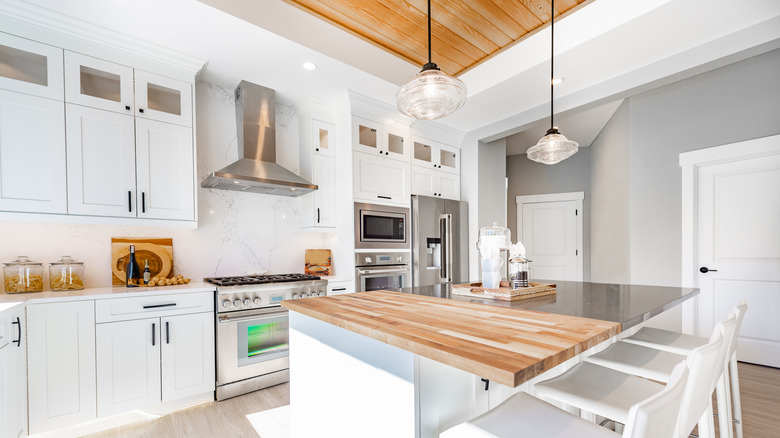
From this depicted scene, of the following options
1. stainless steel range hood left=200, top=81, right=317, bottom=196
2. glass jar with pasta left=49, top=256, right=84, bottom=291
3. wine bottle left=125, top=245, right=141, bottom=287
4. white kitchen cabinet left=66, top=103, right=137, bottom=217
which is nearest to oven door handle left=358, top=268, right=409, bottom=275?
stainless steel range hood left=200, top=81, right=317, bottom=196

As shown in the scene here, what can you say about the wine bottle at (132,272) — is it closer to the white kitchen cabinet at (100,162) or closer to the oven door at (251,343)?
the white kitchen cabinet at (100,162)

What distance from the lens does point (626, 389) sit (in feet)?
3.76

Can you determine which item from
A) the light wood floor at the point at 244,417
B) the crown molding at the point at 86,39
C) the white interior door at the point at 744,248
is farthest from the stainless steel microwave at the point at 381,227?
the white interior door at the point at 744,248

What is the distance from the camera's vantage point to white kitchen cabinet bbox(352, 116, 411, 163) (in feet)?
11.0

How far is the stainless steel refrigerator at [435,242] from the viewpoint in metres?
3.65

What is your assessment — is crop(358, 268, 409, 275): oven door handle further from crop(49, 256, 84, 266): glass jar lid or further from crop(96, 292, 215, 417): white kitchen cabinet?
crop(49, 256, 84, 266): glass jar lid

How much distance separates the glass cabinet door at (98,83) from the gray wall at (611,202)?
15.6 feet

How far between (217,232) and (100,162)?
998mm

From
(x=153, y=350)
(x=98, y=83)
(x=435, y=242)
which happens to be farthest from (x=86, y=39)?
(x=435, y=242)

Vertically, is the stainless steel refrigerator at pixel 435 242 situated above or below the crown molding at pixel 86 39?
below

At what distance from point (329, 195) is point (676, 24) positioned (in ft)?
9.80

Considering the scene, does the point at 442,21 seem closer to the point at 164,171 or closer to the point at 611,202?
the point at 164,171

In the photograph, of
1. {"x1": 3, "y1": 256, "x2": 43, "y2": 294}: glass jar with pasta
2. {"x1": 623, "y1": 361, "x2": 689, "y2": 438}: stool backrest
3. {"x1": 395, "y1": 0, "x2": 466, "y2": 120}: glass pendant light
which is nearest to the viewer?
{"x1": 623, "y1": 361, "x2": 689, "y2": 438}: stool backrest

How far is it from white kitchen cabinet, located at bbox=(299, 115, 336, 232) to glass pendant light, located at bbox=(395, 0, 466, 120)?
5.51 ft
